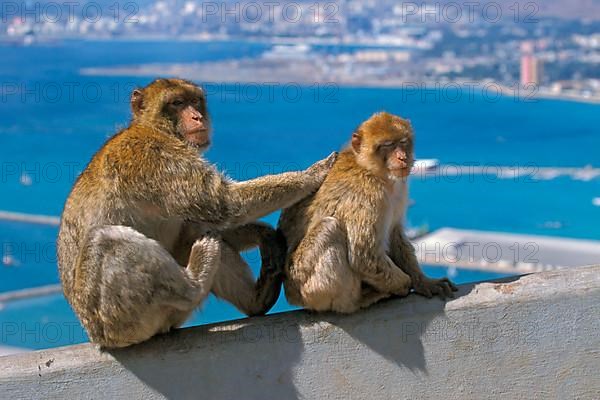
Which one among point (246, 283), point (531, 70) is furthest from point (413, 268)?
point (531, 70)

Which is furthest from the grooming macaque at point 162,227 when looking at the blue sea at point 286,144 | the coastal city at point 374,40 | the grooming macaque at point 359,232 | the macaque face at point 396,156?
the coastal city at point 374,40

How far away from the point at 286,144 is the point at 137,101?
5591 centimetres

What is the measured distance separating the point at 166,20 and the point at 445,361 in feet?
281

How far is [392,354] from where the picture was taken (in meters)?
3.19

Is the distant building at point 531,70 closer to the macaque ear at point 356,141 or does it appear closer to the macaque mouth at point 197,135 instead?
the macaque ear at point 356,141

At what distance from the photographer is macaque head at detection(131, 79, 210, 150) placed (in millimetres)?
3359

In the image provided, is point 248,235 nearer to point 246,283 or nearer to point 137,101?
point 246,283

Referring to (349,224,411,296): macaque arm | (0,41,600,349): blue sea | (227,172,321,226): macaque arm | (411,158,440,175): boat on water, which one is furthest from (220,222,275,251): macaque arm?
(0,41,600,349): blue sea

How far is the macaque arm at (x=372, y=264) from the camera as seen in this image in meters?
3.28

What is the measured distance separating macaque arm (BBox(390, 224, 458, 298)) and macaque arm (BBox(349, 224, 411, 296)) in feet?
0.39

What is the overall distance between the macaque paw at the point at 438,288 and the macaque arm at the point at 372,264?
112 millimetres

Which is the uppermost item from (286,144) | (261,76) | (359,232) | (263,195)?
(263,195)

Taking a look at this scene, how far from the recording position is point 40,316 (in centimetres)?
3167

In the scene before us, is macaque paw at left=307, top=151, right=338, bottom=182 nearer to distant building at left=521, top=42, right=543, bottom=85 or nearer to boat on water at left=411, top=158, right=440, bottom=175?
boat on water at left=411, top=158, right=440, bottom=175
